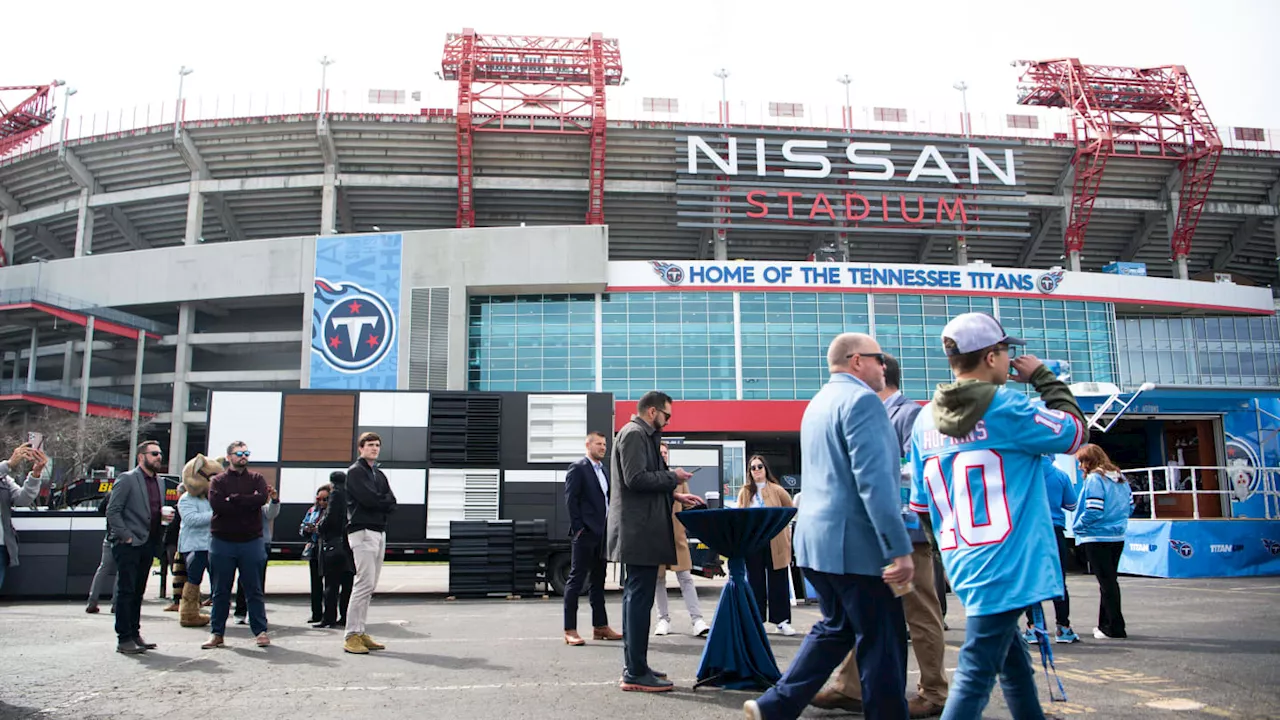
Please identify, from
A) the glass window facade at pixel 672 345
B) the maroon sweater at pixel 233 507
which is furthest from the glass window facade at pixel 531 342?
the maroon sweater at pixel 233 507

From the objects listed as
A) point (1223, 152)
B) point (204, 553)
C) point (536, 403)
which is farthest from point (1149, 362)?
point (204, 553)

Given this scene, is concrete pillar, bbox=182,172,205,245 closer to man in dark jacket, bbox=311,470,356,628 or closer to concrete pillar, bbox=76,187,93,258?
concrete pillar, bbox=76,187,93,258

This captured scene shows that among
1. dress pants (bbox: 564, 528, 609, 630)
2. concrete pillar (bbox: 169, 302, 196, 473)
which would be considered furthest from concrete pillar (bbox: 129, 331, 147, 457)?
dress pants (bbox: 564, 528, 609, 630)

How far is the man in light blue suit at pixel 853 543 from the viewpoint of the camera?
11.2 feet

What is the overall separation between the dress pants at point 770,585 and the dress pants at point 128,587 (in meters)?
5.18

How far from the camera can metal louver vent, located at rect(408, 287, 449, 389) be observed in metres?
36.5

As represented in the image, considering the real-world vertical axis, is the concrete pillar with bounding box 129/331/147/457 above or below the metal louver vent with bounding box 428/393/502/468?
above

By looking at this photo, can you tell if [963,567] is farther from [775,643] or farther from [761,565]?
[761,565]

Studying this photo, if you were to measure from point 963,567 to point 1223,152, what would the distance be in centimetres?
5361

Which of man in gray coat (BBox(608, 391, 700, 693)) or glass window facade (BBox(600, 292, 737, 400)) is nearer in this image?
man in gray coat (BBox(608, 391, 700, 693))

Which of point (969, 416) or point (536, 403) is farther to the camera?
point (536, 403)

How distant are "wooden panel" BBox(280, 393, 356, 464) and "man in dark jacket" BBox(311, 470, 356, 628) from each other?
533 centimetres

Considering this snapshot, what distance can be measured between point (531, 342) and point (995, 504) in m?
35.7

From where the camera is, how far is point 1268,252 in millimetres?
52156
